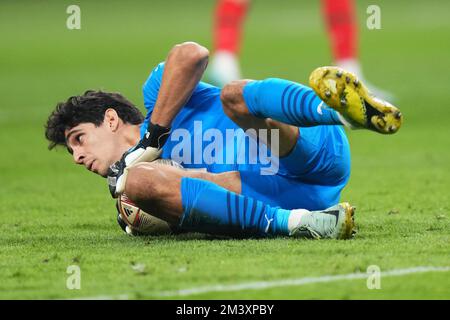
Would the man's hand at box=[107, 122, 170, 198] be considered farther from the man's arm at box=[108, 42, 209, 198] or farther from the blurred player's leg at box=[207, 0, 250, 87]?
the blurred player's leg at box=[207, 0, 250, 87]

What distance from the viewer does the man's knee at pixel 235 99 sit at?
598 cm

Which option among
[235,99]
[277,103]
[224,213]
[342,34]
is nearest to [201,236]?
[224,213]

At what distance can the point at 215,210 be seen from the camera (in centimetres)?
604

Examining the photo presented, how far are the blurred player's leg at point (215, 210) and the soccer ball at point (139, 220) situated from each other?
0.96 ft

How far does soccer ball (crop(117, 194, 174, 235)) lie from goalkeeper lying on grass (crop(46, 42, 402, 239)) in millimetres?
98

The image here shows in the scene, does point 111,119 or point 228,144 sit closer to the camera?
point 228,144

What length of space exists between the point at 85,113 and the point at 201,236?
98cm

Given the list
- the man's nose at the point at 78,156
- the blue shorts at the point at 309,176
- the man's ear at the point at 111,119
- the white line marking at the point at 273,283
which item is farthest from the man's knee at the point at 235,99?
the white line marking at the point at 273,283

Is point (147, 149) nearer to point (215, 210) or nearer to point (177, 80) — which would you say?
point (177, 80)

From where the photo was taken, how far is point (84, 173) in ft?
34.1

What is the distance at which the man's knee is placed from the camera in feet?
19.6

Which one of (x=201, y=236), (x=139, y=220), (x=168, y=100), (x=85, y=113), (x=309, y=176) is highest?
(x=168, y=100)

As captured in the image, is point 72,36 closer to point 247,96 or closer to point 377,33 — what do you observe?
point 377,33

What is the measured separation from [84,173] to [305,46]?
1234 cm
